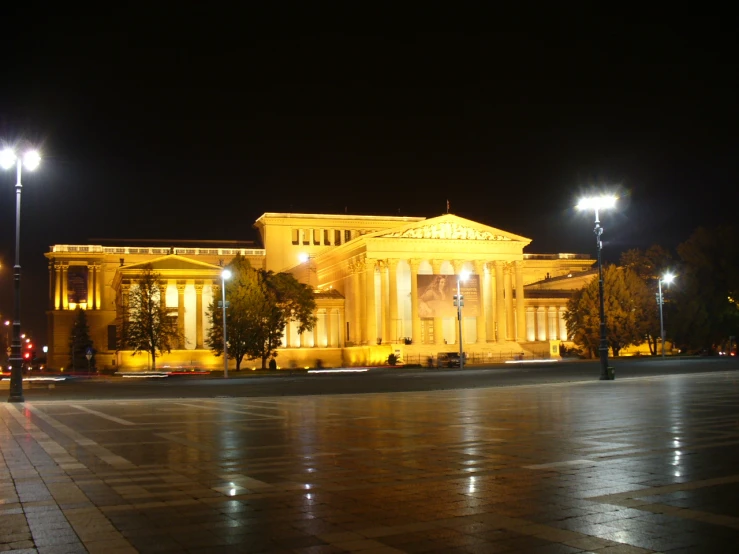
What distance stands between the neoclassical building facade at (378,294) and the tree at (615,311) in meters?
10.1

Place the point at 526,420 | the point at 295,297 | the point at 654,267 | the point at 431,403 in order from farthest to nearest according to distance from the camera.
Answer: the point at 654,267
the point at 295,297
the point at 431,403
the point at 526,420

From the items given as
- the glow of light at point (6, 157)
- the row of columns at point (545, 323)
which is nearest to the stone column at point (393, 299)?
the row of columns at point (545, 323)

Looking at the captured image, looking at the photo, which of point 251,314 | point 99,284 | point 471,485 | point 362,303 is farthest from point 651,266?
point 471,485

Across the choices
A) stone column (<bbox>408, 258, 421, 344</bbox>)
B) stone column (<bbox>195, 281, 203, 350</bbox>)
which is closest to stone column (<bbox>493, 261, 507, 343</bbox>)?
stone column (<bbox>408, 258, 421, 344</bbox>)

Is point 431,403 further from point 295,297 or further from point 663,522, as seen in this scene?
point 295,297

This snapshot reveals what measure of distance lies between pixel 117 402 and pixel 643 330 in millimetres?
68587

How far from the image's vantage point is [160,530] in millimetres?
9945

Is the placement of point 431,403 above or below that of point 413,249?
below

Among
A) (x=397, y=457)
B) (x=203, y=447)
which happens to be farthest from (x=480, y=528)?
(x=203, y=447)

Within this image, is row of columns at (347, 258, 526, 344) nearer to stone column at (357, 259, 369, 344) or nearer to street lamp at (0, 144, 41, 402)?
stone column at (357, 259, 369, 344)

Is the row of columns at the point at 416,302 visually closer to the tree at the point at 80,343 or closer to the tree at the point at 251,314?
the tree at the point at 251,314

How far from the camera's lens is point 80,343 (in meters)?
115

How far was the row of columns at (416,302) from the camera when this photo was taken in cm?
9906

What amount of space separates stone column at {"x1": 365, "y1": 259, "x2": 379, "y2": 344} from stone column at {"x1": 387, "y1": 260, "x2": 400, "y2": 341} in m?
2.00
